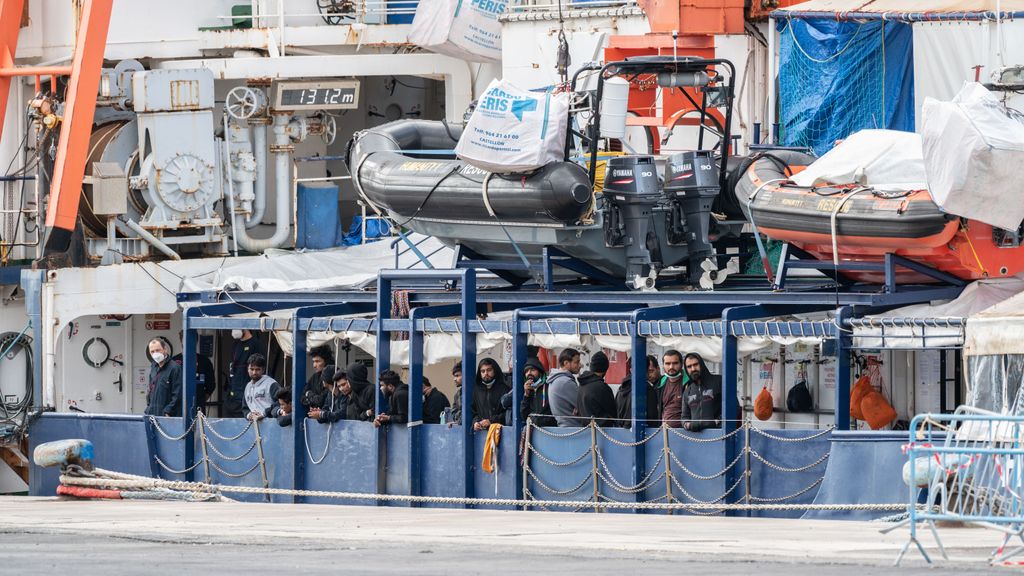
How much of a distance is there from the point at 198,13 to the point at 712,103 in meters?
8.17

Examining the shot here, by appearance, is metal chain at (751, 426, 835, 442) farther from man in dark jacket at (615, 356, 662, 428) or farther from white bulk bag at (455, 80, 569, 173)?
white bulk bag at (455, 80, 569, 173)

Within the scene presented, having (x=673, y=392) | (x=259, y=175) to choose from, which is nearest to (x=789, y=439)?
(x=673, y=392)

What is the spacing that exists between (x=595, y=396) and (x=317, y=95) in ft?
27.9

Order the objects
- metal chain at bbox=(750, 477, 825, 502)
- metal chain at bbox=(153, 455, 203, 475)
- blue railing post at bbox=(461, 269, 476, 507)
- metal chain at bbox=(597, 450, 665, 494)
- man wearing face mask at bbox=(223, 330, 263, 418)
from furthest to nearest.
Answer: man wearing face mask at bbox=(223, 330, 263, 418) → metal chain at bbox=(153, 455, 203, 475) → blue railing post at bbox=(461, 269, 476, 507) → metal chain at bbox=(597, 450, 665, 494) → metal chain at bbox=(750, 477, 825, 502)

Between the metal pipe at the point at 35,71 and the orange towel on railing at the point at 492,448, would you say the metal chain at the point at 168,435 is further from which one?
the metal pipe at the point at 35,71

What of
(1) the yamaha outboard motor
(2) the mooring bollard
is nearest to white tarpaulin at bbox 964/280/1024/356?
(1) the yamaha outboard motor

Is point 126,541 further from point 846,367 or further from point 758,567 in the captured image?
point 846,367

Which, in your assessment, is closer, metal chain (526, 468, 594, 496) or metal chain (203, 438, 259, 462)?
metal chain (526, 468, 594, 496)

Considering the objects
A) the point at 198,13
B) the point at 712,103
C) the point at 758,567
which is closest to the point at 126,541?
the point at 758,567

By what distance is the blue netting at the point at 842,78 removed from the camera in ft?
60.6

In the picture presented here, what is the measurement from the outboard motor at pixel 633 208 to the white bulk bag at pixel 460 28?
5455 mm

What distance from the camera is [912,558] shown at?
354 inches

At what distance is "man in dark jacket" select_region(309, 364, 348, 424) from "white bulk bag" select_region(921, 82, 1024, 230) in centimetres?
587

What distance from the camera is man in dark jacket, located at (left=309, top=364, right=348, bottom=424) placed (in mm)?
16953
